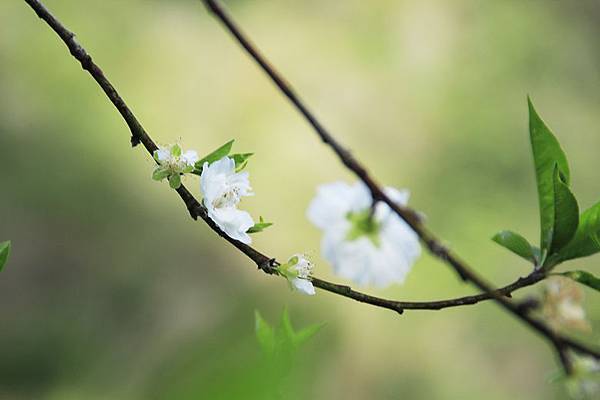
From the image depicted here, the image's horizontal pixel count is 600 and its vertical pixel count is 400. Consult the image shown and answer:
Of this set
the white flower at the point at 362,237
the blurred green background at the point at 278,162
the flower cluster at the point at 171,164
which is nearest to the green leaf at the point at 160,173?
the flower cluster at the point at 171,164

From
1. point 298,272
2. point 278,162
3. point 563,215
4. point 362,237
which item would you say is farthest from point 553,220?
point 278,162

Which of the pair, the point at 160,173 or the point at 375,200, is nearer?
the point at 160,173

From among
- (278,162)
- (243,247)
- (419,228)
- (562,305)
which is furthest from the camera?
(278,162)

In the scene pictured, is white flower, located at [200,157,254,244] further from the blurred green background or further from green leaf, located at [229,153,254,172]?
the blurred green background

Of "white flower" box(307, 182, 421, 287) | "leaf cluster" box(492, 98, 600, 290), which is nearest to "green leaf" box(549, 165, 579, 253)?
"leaf cluster" box(492, 98, 600, 290)

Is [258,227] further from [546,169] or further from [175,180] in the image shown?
[546,169]

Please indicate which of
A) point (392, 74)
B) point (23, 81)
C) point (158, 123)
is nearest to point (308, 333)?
point (158, 123)
